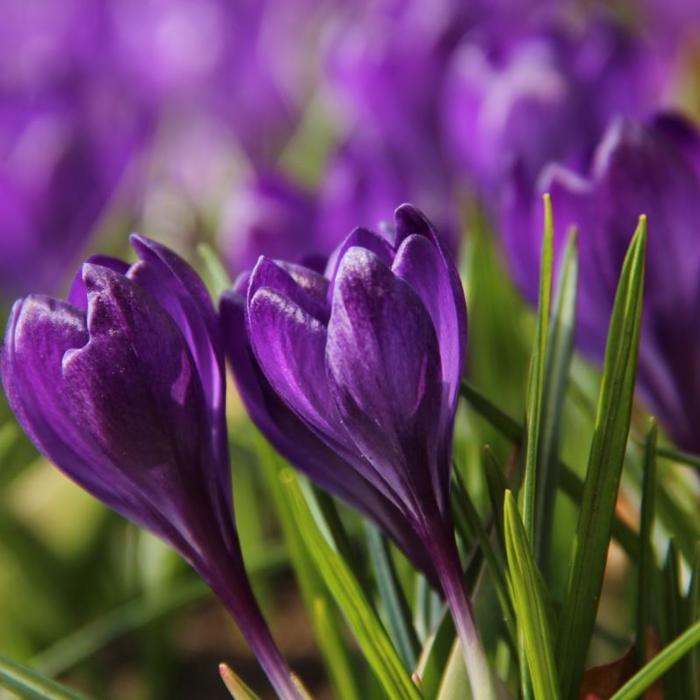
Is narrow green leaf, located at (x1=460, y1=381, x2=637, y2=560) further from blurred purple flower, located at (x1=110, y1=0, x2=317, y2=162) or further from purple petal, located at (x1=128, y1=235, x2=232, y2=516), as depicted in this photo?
blurred purple flower, located at (x1=110, y1=0, x2=317, y2=162)

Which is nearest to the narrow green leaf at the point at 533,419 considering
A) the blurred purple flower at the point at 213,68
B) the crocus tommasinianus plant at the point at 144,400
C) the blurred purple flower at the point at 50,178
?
the crocus tommasinianus plant at the point at 144,400

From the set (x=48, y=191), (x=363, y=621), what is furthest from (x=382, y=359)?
(x=48, y=191)

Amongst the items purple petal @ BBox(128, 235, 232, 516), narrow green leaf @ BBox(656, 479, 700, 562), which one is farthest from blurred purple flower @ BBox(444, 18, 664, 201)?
purple petal @ BBox(128, 235, 232, 516)

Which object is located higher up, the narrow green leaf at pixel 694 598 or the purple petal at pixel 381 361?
the purple petal at pixel 381 361

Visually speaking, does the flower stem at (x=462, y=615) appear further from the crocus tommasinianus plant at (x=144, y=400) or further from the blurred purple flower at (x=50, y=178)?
the blurred purple flower at (x=50, y=178)

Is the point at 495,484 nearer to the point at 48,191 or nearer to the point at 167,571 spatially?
the point at 167,571

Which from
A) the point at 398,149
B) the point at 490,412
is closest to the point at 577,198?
the point at 490,412
